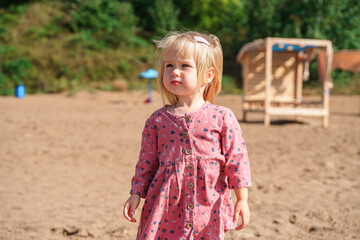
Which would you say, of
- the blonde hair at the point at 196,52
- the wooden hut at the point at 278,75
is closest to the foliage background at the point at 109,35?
the wooden hut at the point at 278,75

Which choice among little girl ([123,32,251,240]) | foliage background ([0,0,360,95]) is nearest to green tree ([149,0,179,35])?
foliage background ([0,0,360,95])

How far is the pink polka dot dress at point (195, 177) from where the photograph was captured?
5.81 ft

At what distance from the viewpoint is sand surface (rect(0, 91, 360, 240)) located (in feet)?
10.3

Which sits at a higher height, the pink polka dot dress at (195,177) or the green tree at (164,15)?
the green tree at (164,15)

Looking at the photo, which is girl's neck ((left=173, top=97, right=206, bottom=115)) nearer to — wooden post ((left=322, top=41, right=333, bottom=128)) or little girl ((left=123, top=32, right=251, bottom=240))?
little girl ((left=123, top=32, right=251, bottom=240))

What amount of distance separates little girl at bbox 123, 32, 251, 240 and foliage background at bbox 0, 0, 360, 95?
56.6 ft

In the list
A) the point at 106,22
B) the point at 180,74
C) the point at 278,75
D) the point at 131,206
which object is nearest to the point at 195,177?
the point at 131,206

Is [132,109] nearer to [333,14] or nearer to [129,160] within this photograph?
[129,160]

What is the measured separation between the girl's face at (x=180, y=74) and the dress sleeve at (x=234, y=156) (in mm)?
232

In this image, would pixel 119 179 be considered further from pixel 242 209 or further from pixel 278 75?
pixel 278 75

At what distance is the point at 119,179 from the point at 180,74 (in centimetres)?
324

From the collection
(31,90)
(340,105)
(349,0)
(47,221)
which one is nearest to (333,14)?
(349,0)

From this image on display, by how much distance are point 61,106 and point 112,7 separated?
11.3 metres

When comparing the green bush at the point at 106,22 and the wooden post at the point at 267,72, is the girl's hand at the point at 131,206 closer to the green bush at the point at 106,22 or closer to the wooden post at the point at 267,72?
the wooden post at the point at 267,72
